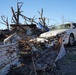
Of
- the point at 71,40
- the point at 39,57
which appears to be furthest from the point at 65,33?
the point at 39,57

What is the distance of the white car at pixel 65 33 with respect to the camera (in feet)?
36.5

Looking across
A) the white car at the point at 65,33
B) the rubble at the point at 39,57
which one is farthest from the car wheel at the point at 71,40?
the rubble at the point at 39,57

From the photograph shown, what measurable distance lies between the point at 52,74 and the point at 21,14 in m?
21.9

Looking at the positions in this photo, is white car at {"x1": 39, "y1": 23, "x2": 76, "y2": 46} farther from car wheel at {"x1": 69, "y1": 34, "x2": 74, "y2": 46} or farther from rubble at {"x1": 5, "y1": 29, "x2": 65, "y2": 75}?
rubble at {"x1": 5, "y1": 29, "x2": 65, "y2": 75}

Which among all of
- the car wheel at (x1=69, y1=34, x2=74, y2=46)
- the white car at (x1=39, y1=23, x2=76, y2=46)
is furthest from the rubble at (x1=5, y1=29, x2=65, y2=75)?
the car wheel at (x1=69, y1=34, x2=74, y2=46)

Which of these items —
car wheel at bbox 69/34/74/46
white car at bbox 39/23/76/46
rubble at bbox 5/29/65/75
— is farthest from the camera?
car wheel at bbox 69/34/74/46

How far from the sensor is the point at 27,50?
27.6 ft

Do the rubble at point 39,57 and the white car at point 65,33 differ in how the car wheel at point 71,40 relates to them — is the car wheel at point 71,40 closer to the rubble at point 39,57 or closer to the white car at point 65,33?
the white car at point 65,33

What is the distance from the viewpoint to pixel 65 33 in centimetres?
1135

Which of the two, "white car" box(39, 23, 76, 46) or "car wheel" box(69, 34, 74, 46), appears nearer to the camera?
"white car" box(39, 23, 76, 46)

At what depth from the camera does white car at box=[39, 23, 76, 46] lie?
11.1 m

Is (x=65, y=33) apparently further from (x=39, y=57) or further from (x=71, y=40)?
(x=39, y=57)

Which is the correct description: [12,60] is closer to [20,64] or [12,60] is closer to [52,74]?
[20,64]

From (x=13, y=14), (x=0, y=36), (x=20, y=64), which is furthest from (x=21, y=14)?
(x=20, y=64)
